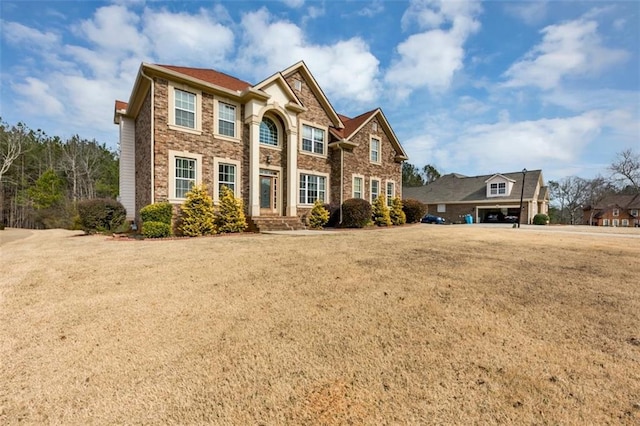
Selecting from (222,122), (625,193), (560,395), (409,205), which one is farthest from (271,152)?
(625,193)

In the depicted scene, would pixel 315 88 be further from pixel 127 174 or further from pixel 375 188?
pixel 127 174

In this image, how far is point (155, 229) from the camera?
10094 millimetres

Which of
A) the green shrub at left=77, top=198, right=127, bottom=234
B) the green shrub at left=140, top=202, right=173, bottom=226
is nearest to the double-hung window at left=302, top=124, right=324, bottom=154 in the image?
the green shrub at left=140, top=202, right=173, bottom=226

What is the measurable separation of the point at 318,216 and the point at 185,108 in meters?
8.10

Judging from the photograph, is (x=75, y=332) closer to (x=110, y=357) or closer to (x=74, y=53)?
(x=110, y=357)

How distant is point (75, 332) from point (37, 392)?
104 centimetres

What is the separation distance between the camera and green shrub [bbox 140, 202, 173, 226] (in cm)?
1037

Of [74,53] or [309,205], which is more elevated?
[74,53]

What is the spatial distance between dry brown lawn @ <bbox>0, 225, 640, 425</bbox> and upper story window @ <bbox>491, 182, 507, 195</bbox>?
30093mm

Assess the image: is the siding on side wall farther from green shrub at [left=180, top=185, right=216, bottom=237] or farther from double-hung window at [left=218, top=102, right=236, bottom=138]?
double-hung window at [left=218, top=102, right=236, bottom=138]

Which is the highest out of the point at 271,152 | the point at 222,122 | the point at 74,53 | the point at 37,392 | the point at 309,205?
the point at 74,53

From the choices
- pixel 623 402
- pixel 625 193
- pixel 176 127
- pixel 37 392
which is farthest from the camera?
pixel 625 193

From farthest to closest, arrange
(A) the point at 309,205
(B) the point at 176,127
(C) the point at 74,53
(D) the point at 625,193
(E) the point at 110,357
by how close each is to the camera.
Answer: (D) the point at 625,193 → (A) the point at 309,205 → (C) the point at 74,53 → (B) the point at 176,127 → (E) the point at 110,357

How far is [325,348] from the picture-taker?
8.99 feet
